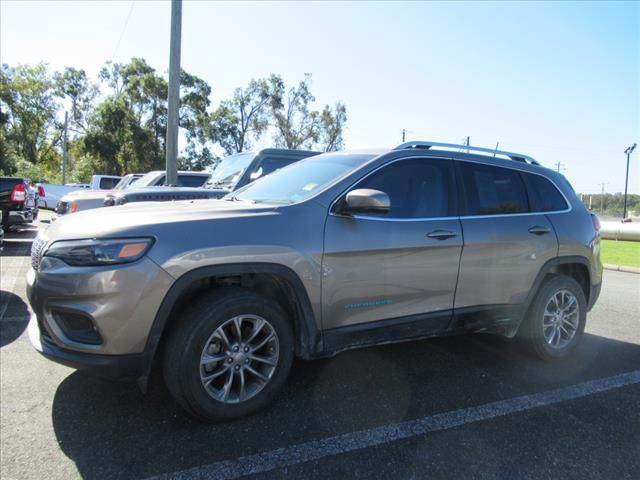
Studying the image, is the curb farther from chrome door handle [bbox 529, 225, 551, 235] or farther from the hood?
the hood

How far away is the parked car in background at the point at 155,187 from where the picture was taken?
24.5 ft

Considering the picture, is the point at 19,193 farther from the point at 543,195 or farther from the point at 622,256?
the point at 622,256

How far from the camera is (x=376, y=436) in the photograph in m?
2.80

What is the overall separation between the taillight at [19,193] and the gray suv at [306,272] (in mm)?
9609

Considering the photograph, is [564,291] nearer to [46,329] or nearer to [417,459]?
[417,459]

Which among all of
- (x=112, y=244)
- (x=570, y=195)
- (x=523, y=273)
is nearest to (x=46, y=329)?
(x=112, y=244)

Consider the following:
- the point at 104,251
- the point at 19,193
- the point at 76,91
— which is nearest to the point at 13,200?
the point at 19,193

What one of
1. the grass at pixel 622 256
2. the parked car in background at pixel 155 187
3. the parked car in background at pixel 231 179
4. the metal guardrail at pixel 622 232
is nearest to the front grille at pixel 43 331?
the parked car in background at pixel 231 179

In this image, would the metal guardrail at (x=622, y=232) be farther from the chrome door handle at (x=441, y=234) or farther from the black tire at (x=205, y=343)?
the black tire at (x=205, y=343)

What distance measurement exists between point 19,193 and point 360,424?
11.3m

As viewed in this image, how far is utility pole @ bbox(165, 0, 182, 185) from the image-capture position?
1062 cm

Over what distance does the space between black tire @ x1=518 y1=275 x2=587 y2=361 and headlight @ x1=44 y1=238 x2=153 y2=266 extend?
329cm

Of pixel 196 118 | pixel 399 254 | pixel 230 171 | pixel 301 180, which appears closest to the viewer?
pixel 399 254

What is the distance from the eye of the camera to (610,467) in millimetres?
2580
